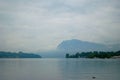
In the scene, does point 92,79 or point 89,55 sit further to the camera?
point 89,55

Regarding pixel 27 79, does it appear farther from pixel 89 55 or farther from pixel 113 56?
pixel 89 55

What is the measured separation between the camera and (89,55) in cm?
15000

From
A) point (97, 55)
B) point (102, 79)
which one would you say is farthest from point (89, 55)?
point (102, 79)

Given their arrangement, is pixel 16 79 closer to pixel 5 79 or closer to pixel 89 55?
pixel 5 79

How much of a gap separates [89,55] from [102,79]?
390 ft

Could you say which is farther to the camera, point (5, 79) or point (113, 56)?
point (113, 56)

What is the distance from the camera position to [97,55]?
138625mm

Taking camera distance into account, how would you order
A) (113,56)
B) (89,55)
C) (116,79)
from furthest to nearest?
(89,55) < (113,56) < (116,79)

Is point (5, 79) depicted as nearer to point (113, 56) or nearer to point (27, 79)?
point (27, 79)

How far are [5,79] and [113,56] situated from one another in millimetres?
109131

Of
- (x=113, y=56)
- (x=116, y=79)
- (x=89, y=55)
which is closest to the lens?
(x=116, y=79)

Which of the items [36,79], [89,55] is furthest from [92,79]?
[89,55]

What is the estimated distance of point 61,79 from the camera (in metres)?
31.8

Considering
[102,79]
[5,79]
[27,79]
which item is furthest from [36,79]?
[102,79]
